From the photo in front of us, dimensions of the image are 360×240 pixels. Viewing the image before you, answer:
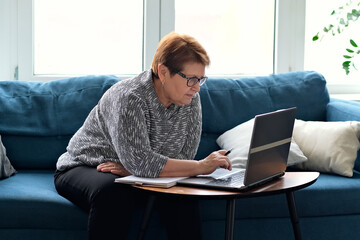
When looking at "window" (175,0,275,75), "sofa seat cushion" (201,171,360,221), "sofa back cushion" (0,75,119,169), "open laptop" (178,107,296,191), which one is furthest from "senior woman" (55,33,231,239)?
"window" (175,0,275,75)

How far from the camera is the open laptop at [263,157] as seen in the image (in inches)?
67.0

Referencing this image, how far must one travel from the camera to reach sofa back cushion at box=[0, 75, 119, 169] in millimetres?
2625

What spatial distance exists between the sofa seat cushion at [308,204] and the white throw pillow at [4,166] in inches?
35.1

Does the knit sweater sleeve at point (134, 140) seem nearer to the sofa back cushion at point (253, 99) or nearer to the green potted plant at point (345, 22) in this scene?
the sofa back cushion at point (253, 99)

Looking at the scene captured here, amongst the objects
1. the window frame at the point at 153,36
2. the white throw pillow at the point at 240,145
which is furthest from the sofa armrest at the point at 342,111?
the window frame at the point at 153,36

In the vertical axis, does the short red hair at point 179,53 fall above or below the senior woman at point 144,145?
→ above

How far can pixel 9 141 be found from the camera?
8.60 feet

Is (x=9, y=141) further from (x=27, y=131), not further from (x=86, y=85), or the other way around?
(x=86, y=85)

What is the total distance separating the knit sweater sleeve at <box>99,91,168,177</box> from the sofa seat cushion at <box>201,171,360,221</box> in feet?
1.39

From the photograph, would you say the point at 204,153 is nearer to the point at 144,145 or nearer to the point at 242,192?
the point at 144,145

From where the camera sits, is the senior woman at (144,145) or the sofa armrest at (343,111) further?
the sofa armrest at (343,111)

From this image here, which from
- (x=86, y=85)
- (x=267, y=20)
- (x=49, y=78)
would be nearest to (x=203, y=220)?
(x=86, y=85)

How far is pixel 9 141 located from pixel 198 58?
44.0 inches

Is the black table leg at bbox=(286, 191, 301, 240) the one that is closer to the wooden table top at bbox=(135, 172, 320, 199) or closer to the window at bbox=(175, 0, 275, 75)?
the wooden table top at bbox=(135, 172, 320, 199)
